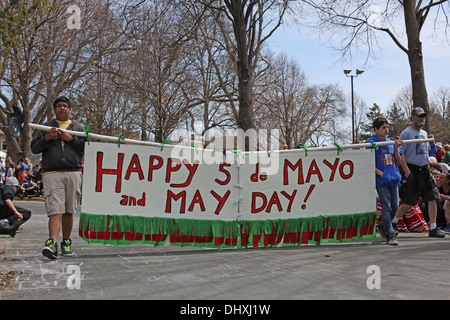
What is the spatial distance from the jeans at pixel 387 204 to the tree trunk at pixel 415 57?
5.23 metres

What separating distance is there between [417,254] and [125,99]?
24847 mm

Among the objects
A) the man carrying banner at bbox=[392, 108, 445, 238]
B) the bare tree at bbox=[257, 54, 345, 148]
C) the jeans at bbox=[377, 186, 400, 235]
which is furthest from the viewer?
the bare tree at bbox=[257, 54, 345, 148]

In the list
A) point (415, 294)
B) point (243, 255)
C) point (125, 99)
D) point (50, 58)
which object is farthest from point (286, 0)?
point (125, 99)

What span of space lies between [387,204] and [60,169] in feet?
14.7

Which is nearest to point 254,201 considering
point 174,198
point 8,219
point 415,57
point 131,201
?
point 174,198

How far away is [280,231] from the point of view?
653 cm

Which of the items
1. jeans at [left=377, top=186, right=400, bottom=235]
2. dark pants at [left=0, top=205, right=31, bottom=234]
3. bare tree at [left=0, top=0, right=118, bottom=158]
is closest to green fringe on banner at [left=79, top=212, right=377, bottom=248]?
jeans at [left=377, top=186, right=400, bottom=235]

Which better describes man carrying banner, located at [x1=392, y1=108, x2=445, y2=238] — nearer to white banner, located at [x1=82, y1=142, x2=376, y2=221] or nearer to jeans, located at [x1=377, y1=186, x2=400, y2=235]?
jeans, located at [x1=377, y1=186, x2=400, y2=235]

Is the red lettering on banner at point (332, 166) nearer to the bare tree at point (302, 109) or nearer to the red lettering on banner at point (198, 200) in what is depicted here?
the red lettering on banner at point (198, 200)

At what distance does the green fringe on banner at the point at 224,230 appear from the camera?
6.07 metres

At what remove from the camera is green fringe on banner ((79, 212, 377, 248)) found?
19.9 ft

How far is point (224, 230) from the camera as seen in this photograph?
252 inches

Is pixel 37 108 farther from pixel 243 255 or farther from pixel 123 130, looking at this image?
pixel 243 255

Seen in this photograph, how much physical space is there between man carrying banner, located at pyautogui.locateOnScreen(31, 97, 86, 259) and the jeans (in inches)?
165
